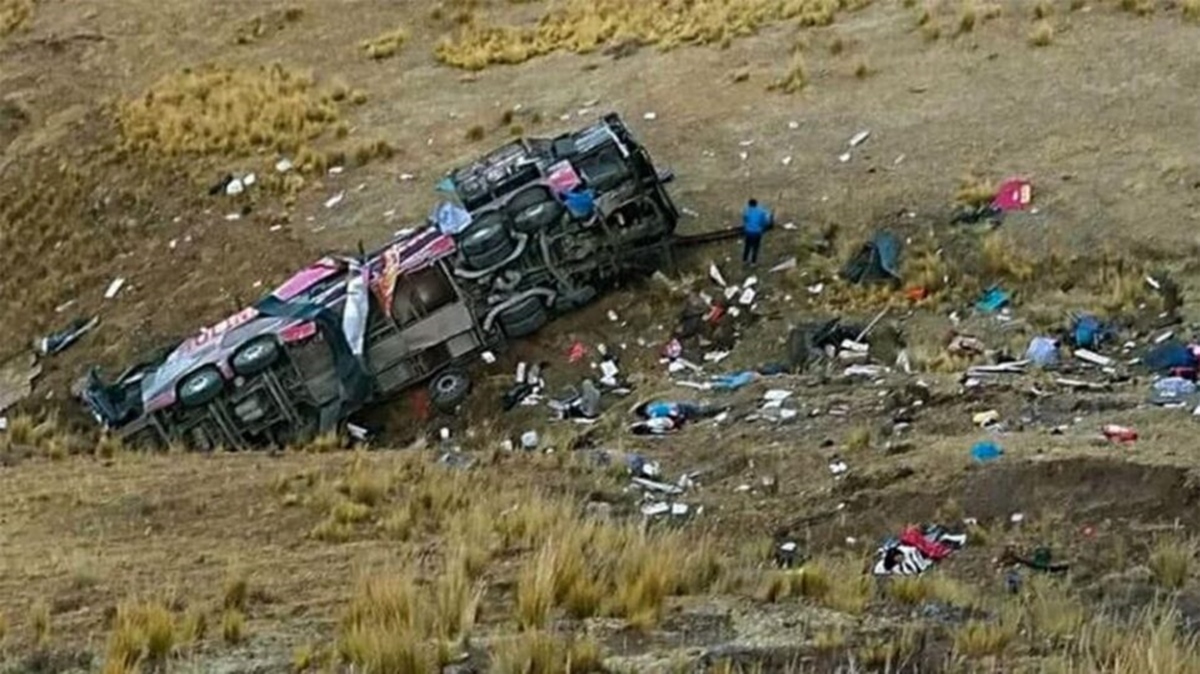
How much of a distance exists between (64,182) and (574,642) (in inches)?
792

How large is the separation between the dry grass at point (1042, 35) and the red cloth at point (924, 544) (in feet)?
43.3

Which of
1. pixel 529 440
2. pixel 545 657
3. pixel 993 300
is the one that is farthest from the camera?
pixel 993 300

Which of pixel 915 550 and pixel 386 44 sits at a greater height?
pixel 915 550

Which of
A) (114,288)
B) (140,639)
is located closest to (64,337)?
(114,288)

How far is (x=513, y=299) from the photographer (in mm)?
16922

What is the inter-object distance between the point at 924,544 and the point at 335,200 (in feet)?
45.0

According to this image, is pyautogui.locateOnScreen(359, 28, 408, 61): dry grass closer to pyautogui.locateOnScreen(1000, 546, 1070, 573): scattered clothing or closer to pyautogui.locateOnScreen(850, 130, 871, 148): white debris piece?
pyautogui.locateOnScreen(850, 130, 871, 148): white debris piece

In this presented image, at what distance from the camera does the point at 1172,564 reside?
8.76 meters

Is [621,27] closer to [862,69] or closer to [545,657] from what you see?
[862,69]

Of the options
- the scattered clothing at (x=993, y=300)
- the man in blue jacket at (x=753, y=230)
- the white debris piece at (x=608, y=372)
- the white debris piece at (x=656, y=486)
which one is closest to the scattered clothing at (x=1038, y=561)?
the white debris piece at (x=656, y=486)

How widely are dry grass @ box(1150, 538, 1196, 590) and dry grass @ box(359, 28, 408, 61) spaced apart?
70.1ft

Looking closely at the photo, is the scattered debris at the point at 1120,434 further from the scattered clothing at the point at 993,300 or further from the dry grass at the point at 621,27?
the dry grass at the point at 621,27

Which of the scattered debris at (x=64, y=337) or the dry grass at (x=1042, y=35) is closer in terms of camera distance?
the scattered debris at (x=64, y=337)

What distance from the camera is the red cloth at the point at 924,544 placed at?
9.89m
